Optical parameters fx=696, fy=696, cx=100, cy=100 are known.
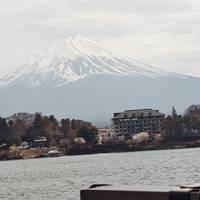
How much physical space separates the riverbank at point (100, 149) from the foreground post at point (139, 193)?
134 meters

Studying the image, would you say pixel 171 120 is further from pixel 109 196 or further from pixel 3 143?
pixel 109 196

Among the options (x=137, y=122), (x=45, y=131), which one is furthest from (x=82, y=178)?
(x=137, y=122)

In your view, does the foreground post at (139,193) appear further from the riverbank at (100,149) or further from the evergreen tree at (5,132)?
the evergreen tree at (5,132)

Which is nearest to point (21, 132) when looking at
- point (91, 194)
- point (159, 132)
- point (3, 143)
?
point (3, 143)

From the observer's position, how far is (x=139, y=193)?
21.5 ft

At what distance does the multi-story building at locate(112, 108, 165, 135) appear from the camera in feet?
543

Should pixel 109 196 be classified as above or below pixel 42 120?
below

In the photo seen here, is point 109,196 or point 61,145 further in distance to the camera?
point 61,145

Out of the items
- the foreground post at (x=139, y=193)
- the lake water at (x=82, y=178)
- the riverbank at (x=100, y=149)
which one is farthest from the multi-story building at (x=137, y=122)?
the foreground post at (x=139, y=193)

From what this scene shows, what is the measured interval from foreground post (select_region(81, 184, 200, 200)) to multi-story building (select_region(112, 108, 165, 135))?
158 metres

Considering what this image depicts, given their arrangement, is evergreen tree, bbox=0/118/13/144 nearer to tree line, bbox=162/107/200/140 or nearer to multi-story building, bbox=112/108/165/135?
multi-story building, bbox=112/108/165/135

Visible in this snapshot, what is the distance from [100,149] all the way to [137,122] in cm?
2426

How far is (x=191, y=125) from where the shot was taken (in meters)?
156

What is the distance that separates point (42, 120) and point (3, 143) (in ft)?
34.5
